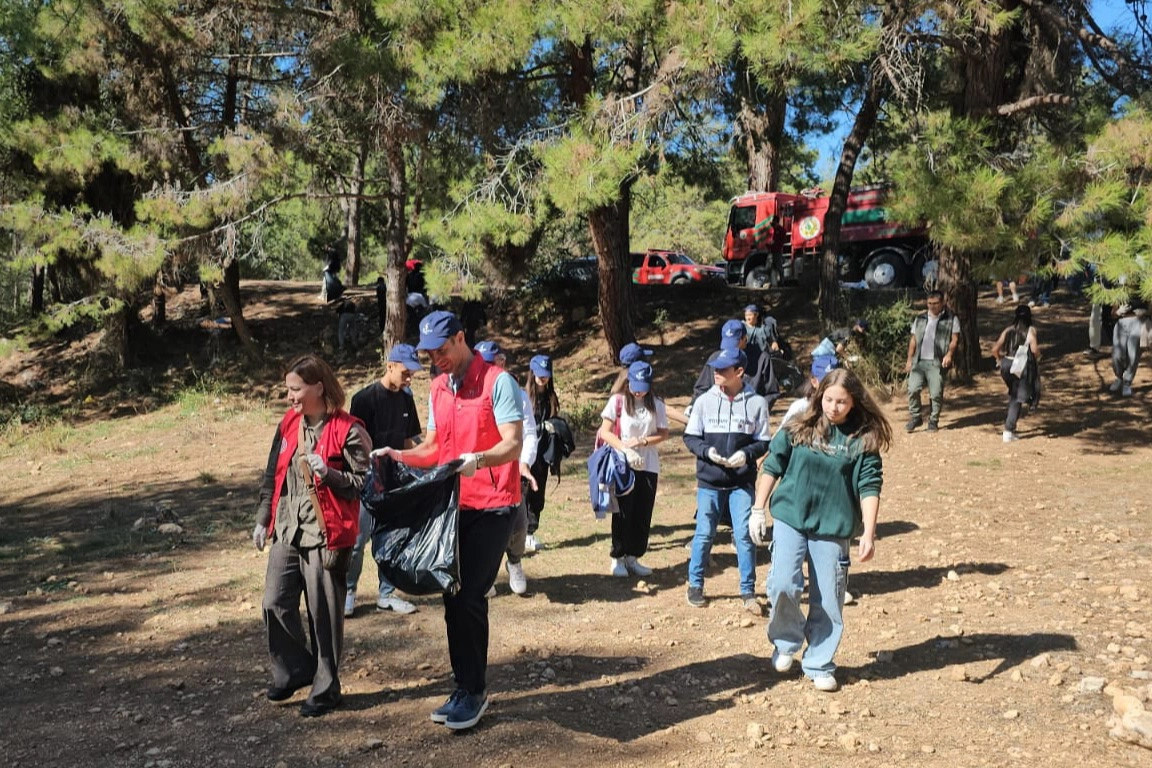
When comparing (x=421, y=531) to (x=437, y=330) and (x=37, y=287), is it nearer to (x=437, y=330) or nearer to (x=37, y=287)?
(x=437, y=330)

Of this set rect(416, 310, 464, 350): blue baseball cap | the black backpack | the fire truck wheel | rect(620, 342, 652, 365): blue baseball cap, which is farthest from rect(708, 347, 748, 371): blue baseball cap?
the fire truck wheel

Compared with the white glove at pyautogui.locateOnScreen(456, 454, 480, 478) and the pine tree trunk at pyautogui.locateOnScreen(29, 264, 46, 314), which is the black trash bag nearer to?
the white glove at pyautogui.locateOnScreen(456, 454, 480, 478)

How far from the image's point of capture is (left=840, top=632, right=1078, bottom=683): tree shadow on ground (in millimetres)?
4969

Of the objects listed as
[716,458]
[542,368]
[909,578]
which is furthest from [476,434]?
[909,578]

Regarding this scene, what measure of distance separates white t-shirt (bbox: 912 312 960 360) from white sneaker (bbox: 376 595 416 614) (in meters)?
7.12

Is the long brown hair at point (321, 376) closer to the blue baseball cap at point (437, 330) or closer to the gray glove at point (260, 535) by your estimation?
the blue baseball cap at point (437, 330)

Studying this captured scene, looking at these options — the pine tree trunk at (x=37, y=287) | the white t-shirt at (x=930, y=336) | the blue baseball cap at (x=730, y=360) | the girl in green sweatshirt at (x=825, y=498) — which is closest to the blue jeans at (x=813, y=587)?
the girl in green sweatshirt at (x=825, y=498)

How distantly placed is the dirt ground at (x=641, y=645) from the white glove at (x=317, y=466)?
1108 millimetres

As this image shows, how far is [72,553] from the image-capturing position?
855 centimetres

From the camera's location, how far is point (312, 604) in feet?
14.4

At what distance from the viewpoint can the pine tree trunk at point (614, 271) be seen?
50.5 ft

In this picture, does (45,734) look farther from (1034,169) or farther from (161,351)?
(161,351)

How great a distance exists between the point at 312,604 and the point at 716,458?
2418mm

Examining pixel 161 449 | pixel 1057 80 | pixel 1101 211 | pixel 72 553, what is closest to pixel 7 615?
pixel 72 553
